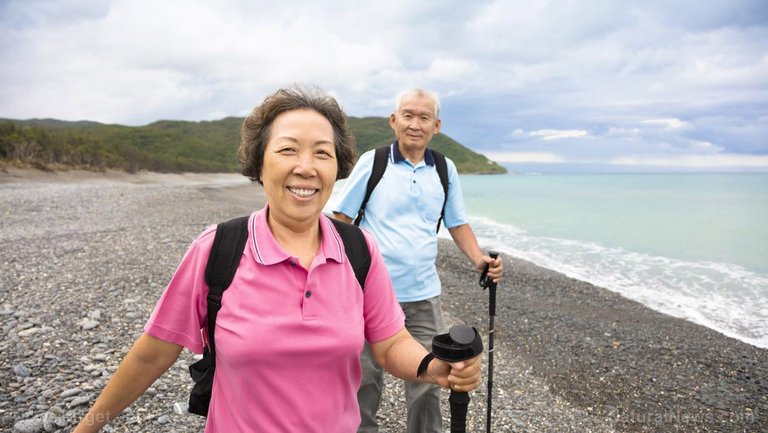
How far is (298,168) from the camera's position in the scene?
1.87 m

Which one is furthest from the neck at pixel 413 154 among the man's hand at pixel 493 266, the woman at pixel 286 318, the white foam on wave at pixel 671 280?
the white foam on wave at pixel 671 280

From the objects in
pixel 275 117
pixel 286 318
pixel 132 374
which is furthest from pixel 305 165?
pixel 132 374

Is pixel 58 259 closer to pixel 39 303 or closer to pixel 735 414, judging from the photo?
pixel 39 303

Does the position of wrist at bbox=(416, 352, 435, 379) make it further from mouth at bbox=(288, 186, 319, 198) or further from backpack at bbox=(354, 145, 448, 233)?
backpack at bbox=(354, 145, 448, 233)

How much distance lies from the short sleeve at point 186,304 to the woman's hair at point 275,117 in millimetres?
453

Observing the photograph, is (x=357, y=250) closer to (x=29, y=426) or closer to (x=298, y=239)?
(x=298, y=239)

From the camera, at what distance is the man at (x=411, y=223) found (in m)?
3.60

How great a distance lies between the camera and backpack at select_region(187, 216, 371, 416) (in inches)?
68.8

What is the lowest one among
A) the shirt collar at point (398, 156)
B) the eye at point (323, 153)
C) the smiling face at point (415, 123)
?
the eye at point (323, 153)

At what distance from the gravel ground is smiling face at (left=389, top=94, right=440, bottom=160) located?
2759mm

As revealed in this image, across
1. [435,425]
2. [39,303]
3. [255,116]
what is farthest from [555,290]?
[255,116]

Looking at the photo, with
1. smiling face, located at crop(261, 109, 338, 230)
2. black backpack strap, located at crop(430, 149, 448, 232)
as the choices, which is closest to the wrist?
smiling face, located at crop(261, 109, 338, 230)

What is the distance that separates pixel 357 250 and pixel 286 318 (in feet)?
1.44

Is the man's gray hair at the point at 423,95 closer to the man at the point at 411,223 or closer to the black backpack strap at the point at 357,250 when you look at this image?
the man at the point at 411,223
